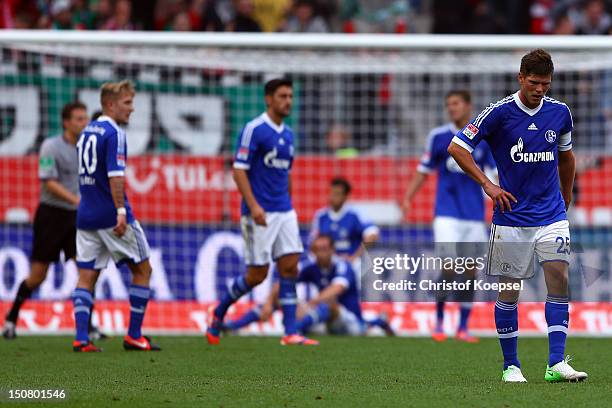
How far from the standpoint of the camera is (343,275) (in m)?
13.7

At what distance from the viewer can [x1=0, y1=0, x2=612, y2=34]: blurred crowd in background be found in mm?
17312

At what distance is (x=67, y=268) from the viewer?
14047 millimetres

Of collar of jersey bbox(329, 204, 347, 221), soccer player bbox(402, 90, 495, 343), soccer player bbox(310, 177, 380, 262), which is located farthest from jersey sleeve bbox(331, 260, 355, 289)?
soccer player bbox(402, 90, 495, 343)

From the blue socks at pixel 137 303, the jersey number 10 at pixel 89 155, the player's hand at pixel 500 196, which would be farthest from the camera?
the blue socks at pixel 137 303

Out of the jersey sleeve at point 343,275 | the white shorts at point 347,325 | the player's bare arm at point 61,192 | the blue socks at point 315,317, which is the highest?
the player's bare arm at point 61,192

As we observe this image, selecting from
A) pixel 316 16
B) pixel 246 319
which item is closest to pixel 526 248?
pixel 246 319

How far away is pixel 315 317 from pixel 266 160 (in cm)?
299

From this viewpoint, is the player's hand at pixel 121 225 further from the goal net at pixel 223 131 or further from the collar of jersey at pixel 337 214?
the collar of jersey at pixel 337 214

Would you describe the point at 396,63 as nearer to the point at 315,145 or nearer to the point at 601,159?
the point at 315,145

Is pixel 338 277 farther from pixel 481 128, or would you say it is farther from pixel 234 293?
pixel 481 128

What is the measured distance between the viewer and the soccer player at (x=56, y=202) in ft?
37.7

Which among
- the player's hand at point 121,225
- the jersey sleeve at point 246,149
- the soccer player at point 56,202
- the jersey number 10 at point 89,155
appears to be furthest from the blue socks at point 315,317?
the jersey number 10 at point 89,155

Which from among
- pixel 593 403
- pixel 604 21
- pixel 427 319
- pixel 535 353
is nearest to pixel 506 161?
pixel 593 403

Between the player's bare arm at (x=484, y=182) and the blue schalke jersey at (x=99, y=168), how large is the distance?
3291 mm
